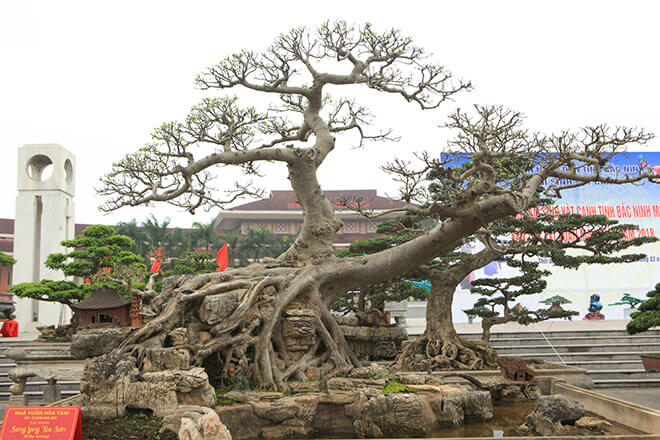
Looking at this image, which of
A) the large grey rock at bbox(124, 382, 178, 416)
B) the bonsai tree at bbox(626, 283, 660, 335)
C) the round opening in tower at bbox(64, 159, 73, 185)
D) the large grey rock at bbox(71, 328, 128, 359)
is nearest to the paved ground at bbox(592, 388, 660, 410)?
the bonsai tree at bbox(626, 283, 660, 335)

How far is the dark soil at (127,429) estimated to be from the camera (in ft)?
18.6

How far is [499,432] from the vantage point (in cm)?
725

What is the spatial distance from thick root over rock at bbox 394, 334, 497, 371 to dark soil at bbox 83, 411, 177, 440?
19.4ft

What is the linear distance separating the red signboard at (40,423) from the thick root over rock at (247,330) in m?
2.02

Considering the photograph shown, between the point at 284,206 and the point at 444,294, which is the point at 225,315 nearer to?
the point at 444,294

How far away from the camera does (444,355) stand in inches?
428

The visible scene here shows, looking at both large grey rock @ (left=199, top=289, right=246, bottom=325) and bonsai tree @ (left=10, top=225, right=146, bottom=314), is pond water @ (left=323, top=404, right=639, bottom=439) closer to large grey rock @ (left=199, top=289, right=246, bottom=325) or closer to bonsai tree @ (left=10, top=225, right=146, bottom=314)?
large grey rock @ (left=199, top=289, right=246, bottom=325)

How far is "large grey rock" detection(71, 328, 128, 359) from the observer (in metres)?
7.16

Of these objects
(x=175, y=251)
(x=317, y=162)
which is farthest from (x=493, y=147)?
(x=175, y=251)

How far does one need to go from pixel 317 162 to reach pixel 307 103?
200 centimetres

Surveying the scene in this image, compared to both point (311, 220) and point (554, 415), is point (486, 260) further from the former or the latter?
point (554, 415)

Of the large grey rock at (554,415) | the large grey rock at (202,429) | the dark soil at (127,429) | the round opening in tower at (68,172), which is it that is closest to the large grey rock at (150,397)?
the dark soil at (127,429)

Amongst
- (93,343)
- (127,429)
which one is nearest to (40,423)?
(127,429)

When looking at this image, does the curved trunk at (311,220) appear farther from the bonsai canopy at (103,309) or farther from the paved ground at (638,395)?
the paved ground at (638,395)
